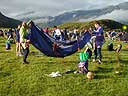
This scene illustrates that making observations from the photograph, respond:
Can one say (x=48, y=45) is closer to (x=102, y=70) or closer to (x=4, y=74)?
(x=102, y=70)

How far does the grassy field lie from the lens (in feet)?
80.3

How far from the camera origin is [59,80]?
26.5m

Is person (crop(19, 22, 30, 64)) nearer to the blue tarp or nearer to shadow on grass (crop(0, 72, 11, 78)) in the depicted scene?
the blue tarp

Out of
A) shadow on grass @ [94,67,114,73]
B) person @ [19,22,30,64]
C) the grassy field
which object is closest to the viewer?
the grassy field

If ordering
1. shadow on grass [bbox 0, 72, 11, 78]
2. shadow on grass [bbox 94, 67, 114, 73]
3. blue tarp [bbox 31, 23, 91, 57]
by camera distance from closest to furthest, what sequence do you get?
shadow on grass [bbox 0, 72, 11, 78]
shadow on grass [bbox 94, 67, 114, 73]
blue tarp [bbox 31, 23, 91, 57]

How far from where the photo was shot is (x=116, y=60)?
33.6 meters

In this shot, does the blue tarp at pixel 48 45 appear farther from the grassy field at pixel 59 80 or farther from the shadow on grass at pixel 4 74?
the shadow on grass at pixel 4 74

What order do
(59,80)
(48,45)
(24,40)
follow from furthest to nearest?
(48,45), (24,40), (59,80)

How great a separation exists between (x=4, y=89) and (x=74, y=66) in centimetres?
740

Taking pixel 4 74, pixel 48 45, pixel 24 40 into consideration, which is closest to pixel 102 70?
pixel 24 40

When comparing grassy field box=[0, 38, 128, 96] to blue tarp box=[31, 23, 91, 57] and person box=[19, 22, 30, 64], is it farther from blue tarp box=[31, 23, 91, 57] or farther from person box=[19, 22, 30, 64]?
blue tarp box=[31, 23, 91, 57]

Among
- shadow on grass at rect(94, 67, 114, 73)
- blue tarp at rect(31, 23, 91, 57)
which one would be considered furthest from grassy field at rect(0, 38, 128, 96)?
blue tarp at rect(31, 23, 91, 57)

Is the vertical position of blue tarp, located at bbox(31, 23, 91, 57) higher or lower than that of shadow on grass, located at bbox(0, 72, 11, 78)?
higher

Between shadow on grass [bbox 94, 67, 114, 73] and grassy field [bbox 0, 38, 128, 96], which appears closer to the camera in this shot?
grassy field [bbox 0, 38, 128, 96]
